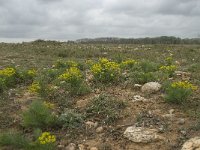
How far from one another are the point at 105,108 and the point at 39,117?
1345 mm

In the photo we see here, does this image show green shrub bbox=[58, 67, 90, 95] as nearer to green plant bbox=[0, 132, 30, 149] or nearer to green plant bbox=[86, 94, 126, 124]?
green plant bbox=[86, 94, 126, 124]

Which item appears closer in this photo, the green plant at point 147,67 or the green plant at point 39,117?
the green plant at point 39,117

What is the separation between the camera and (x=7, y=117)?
7.70 meters

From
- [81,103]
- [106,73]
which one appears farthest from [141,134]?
[106,73]

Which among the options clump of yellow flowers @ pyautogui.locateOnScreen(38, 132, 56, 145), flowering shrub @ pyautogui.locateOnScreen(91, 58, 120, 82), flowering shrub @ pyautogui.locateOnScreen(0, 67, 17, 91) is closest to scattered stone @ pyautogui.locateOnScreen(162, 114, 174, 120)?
clump of yellow flowers @ pyautogui.locateOnScreen(38, 132, 56, 145)

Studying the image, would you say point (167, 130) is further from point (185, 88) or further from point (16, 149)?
point (16, 149)

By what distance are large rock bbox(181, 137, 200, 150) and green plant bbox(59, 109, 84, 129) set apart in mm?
2077

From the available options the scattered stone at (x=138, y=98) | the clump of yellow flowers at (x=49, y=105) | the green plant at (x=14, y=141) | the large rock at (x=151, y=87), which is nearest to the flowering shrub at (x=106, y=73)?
the large rock at (x=151, y=87)

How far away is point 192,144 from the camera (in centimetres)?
597

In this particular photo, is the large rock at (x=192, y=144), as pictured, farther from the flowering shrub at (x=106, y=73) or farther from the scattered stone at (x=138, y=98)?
the flowering shrub at (x=106, y=73)

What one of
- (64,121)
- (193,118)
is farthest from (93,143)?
(193,118)

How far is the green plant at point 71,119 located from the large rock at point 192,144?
81.8 inches

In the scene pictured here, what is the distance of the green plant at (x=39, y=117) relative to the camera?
7.01 m

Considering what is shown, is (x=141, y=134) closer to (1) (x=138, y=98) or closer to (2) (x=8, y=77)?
(1) (x=138, y=98)
